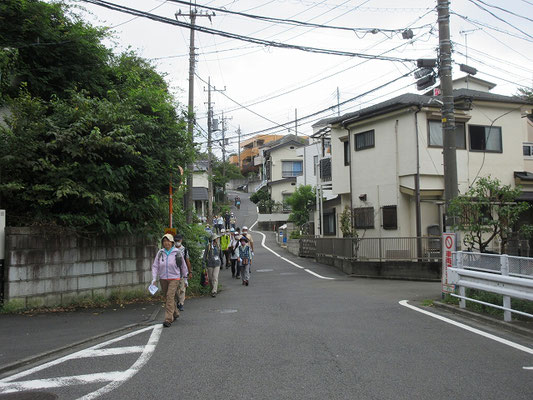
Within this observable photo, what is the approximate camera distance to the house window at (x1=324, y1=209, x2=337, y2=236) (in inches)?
1006

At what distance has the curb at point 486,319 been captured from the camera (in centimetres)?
720

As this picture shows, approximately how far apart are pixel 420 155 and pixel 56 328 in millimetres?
15081

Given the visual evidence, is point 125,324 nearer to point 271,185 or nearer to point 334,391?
point 334,391

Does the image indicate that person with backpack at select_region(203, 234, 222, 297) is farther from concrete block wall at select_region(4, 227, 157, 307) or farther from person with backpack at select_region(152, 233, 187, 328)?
person with backpack at select_region(152, 233, 187, 328)

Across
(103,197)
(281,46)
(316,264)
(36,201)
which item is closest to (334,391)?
(103,197)

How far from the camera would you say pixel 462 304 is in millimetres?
9469

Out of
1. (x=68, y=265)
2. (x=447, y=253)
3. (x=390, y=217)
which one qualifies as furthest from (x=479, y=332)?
(x=390, y=217)

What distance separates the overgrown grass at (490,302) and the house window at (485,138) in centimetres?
1133

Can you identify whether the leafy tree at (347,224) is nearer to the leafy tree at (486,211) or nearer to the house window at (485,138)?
the house window at (485,138)

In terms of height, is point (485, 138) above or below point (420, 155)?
above

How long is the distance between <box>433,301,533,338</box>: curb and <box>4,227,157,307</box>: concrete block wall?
22.9ft

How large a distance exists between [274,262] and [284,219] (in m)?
23.9

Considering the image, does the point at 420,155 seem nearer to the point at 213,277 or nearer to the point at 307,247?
the point at 307,247

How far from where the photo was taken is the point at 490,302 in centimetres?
907
